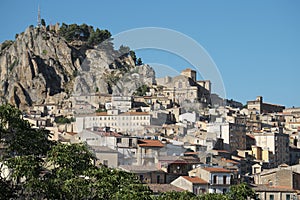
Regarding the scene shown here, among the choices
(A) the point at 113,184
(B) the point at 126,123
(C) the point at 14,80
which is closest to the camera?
(A) the point at 113,184

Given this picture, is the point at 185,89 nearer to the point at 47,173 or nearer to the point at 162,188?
the point at 162,188

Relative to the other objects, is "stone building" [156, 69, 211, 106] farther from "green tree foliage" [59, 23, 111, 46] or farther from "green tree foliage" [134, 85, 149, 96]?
"green tree foliage" [59, 23, 111, 46]

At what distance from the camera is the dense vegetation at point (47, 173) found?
114 ft

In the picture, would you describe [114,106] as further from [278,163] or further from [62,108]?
[278,163]

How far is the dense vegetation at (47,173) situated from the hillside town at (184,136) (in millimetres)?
13436

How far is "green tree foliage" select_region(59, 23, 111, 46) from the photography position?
157 m

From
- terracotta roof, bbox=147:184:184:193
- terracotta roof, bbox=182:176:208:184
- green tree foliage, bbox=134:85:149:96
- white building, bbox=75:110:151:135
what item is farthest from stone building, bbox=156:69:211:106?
terracotta roof, bbox=147:184:184:193

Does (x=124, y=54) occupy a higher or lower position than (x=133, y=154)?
higher

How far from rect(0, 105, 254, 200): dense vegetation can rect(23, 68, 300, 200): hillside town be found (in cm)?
1344

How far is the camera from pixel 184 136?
88.2 metres

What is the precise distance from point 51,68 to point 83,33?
25.2 metres

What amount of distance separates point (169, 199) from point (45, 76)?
95046 mm

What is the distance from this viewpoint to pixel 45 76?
442 feet

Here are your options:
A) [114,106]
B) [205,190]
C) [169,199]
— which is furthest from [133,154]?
[114,106]
